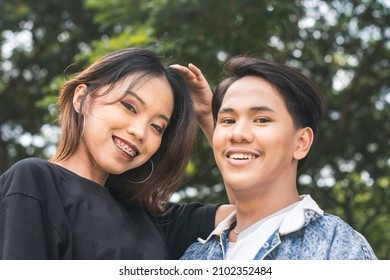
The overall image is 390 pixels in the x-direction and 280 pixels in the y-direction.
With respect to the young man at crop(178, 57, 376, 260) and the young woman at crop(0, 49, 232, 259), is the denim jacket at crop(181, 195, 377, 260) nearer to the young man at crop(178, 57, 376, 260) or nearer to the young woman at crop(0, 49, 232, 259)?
the young man at crop(178, 57, 376, 260)

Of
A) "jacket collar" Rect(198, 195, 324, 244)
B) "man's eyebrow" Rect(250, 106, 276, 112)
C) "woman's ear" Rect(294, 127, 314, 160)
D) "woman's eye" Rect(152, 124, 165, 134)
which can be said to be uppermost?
"man's eyebrow" Rect(250, 106, 276, 112)

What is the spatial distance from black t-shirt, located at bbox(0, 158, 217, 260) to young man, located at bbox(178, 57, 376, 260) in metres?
0.34

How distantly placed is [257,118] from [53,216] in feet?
2.86

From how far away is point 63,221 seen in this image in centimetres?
233

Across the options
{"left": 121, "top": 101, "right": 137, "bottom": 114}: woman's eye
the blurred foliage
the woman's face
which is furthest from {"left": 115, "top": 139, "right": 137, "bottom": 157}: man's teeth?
the blurred foliage

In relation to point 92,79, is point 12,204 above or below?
below

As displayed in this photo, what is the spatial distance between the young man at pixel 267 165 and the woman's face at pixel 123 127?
0.88 feet

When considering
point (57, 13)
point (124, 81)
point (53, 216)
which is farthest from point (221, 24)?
point (53, 216)

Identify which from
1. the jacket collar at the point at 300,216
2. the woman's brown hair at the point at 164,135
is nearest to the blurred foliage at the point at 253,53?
the woman's brown hair at the point at 164,135

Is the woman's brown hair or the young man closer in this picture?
the young man

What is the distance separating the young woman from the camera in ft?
7.50

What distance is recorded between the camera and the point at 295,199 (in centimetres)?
Result: 268

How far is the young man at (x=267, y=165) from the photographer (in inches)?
94.3

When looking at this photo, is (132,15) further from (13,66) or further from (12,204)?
(12,204)
